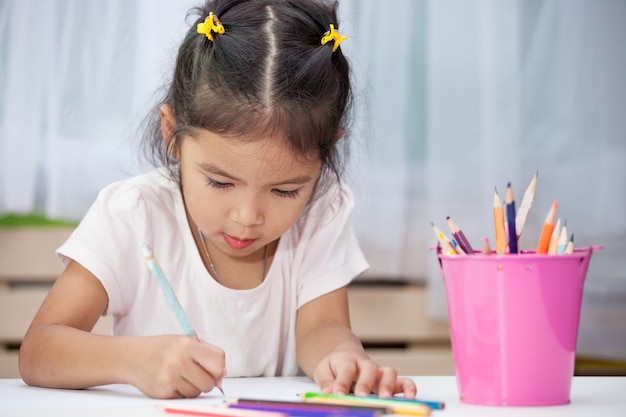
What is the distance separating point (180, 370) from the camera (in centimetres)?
70

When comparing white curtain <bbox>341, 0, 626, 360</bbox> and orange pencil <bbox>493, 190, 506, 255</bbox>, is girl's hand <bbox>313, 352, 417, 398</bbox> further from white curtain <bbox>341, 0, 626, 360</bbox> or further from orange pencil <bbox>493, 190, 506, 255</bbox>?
white curtain <bbox>341, 0, 626, 360</bbox>

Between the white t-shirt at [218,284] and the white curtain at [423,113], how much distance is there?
1.92 feet

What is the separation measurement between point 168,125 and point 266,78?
15 centimetres

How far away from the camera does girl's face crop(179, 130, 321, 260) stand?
86 centimetres

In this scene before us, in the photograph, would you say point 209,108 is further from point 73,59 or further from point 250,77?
point 73,59

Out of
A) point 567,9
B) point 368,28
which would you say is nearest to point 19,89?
point 368,28

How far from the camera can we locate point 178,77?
3.21 feet

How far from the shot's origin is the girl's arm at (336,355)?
748mm

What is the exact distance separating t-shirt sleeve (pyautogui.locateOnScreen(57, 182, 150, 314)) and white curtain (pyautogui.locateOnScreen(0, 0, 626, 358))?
2.28 ft

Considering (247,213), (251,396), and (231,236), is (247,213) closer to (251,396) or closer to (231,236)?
(231,236)

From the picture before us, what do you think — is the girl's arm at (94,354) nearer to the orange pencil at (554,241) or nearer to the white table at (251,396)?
the white table at (251,396)

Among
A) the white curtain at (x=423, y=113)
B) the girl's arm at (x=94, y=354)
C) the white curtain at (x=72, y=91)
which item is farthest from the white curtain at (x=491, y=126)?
the girl's arm at (x=94, y=354)

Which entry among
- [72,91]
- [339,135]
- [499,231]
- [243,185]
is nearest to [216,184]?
[243,185]

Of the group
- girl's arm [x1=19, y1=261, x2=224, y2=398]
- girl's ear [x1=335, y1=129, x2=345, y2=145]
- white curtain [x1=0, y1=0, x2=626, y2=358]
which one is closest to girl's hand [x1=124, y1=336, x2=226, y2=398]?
girl's arm [x1=19, y1=261, x2=224, y2=398]
